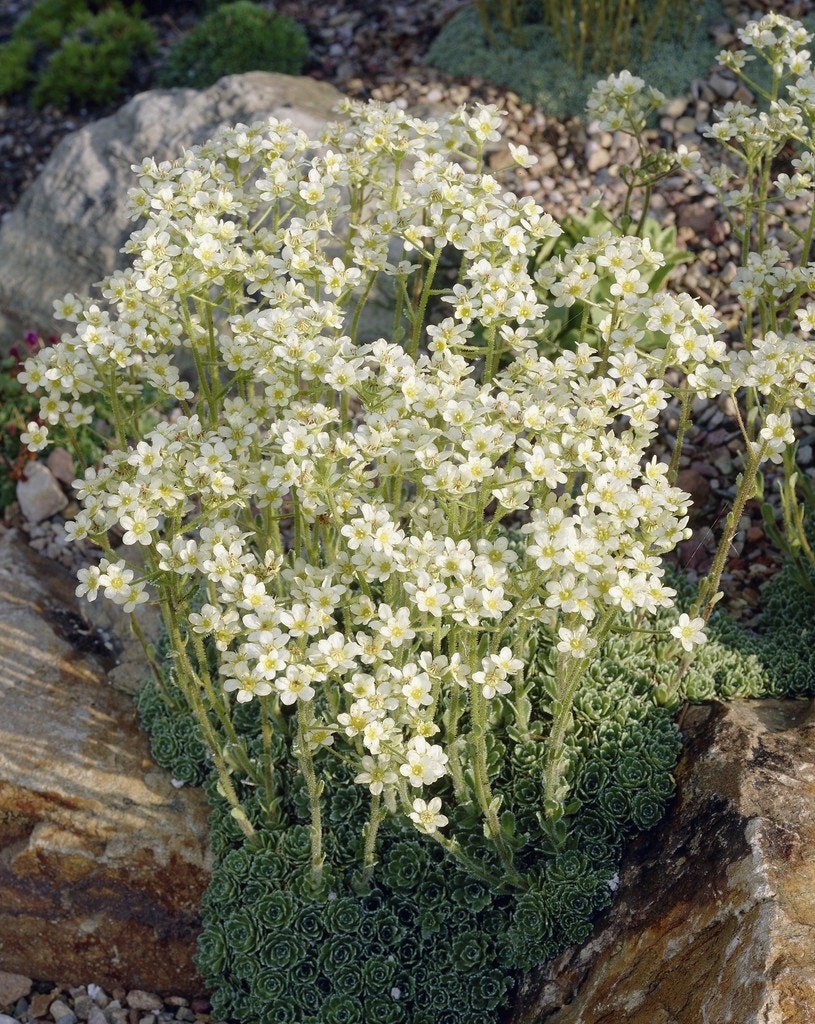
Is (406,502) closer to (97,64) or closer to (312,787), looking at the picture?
(312,787)

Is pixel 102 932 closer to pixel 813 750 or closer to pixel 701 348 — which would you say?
pixel 813 750

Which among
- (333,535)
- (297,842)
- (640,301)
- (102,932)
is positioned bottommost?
(102,932)

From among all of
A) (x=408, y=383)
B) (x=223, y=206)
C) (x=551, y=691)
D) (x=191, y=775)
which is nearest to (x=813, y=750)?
(x=551, y=691)

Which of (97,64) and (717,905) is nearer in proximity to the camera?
(717,905)

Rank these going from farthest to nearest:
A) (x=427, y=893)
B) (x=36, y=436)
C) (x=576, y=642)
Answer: (x=427, y=893) < (x=36, y=436) < (x=576, y=642)

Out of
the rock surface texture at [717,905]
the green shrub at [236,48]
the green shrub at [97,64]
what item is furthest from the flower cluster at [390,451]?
the green shrub at [97,64]

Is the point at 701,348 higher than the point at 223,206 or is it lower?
lower

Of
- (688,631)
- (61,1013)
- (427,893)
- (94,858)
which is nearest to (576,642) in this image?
(688,631)
